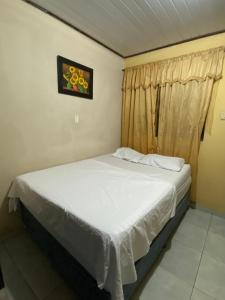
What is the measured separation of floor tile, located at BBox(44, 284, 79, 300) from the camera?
122 centimetres

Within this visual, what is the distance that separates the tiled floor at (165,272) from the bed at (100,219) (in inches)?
6.9

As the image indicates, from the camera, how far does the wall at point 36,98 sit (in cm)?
161

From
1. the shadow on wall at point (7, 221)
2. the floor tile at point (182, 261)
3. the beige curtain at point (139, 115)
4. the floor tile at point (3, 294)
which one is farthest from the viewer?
the beige curtain at point (139, 115)

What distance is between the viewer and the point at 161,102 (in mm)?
2568

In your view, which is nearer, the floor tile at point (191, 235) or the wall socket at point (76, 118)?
the floor tile at point (191, 235)

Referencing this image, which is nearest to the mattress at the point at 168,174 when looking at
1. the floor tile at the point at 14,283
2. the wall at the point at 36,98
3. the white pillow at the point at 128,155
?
the white pillow at the point at 128,155

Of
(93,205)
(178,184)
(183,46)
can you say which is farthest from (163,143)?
(93,205)

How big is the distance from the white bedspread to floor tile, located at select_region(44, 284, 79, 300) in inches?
16.2

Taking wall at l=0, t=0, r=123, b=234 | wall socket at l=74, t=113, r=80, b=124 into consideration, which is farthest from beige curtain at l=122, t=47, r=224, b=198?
wall socket at l=74, t=113, r=80, b=124

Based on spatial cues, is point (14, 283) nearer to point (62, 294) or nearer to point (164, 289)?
point (62, 294)

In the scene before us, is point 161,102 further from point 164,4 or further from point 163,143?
point 164,4

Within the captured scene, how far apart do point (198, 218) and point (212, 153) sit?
36.4 inches

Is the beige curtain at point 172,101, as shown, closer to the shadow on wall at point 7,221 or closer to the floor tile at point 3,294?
the shadow on wall at point 7,221

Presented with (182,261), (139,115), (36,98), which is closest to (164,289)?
(182,261)
